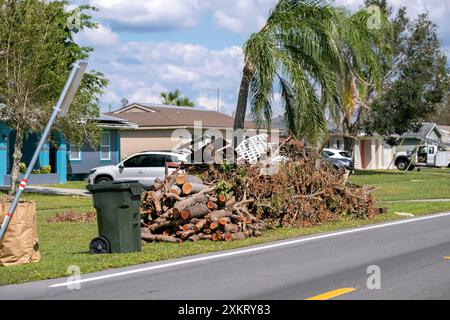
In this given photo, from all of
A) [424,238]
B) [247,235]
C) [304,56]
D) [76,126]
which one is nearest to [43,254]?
[247,235]

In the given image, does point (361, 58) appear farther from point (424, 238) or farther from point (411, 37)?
point (411, 37)

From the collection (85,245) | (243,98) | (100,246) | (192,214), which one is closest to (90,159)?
(243,98)

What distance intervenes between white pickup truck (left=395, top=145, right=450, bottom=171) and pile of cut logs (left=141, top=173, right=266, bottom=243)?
4282cm

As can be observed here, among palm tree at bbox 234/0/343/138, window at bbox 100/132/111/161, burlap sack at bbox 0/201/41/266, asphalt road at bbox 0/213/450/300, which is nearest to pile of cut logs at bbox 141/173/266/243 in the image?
asphalt road at bbox 0/213/450/300

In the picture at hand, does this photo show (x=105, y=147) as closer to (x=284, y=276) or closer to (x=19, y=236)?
(x=19, y=236)

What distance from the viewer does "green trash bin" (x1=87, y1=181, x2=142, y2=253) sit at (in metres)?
12.4

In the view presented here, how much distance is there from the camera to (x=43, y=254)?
42.5ft

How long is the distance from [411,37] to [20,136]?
28405 millimetres

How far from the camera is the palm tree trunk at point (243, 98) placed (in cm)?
2042

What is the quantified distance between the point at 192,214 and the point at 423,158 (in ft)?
157

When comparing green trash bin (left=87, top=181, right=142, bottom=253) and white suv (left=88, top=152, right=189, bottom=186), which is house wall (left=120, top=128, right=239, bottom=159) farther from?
green trash bin (left=87, top=181, right=142, bottom=253)

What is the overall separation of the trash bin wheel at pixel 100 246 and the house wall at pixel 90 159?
23032 millimetres

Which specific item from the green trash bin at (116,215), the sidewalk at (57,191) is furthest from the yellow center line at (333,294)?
the sidewalk at (57,191)

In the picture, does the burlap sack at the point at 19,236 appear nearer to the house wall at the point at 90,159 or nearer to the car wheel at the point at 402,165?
the house wall at the point at 90,159
